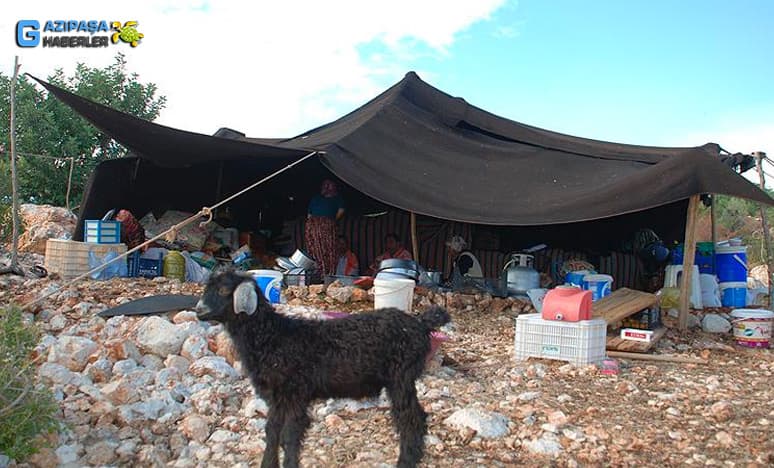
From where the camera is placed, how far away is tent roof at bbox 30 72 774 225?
6285 mm

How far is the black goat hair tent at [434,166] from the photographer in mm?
6324

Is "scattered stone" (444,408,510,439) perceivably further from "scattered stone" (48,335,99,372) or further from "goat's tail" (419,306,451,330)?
"scattered stone" (48,335,99,372)

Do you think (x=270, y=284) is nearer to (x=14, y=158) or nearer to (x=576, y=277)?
(x=14, y=158)

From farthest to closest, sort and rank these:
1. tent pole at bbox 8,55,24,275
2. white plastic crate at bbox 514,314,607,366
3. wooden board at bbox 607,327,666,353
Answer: tent pole at bbox 8,55,24,275 < wooden board at bbox 607,327,666,353 < white plastic crate at bbox 514,314,607,366

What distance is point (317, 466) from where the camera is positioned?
3189mm

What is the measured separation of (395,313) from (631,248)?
22.3ft

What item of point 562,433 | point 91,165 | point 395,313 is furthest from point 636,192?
point 91,165

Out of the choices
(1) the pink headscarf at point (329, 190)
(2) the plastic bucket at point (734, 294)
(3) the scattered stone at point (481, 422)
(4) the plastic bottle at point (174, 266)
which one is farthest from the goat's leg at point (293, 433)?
(2) the plastic bucket at point (734, 294)

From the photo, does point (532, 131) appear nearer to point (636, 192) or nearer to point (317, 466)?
point (636, 192)

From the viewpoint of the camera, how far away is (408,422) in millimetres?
2963

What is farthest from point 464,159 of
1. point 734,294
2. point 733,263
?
point 734,294

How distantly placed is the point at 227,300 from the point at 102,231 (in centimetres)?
541

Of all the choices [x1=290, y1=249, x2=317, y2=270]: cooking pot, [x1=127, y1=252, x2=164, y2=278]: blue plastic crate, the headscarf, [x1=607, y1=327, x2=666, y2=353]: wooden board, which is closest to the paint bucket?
[x1=607, y1=327, x2=666, y2=353]: wooden board

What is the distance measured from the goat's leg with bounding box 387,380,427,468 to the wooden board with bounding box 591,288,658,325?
323cm
